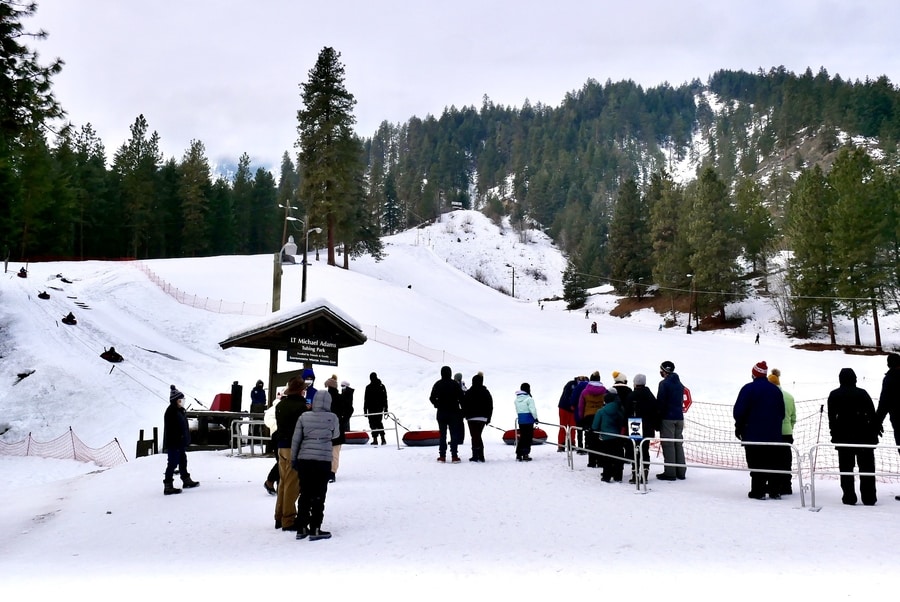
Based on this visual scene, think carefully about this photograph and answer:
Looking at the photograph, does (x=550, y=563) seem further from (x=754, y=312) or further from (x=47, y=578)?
(x=754, y=312)

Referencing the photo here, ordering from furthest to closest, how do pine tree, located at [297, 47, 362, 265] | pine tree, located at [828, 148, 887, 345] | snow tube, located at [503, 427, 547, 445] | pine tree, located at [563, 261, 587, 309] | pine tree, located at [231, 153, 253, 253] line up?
pine tree, located at [231, 153, 253, 253] < pine tree, located at [563, 261, 587, 309] < pine tree, located at [297, 47, 362, 265] < pine tree, located at [828, 148, 887, 345] < snow tube, located at [503, 427, 547, 445]

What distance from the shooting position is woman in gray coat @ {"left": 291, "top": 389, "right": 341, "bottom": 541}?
7.22m

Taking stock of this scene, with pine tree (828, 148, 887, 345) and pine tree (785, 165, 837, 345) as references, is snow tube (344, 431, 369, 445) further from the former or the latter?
pine tree (785, 165, 837, 345)

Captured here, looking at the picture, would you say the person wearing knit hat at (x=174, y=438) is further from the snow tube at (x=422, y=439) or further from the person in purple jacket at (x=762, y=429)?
the person in purple jacket at (x=762, y=429)

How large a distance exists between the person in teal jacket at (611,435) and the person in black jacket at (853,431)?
10.0ft

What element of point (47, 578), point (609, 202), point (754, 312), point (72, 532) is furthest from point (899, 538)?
point (609, 202)

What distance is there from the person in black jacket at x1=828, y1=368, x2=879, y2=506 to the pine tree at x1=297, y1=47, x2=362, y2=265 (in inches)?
1763

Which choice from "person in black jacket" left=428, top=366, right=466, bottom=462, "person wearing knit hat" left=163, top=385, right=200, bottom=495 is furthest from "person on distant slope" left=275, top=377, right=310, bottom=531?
"person in black jacket" left=428, top=366, right=466, bottom=462

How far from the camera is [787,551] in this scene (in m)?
6.12

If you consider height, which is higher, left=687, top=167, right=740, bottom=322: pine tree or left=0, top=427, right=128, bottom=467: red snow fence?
left=687, top=167, right=740, bottom=322: pine tree

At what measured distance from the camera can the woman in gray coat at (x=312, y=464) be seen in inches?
284

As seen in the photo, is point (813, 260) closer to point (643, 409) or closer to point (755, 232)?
point (755, 232)

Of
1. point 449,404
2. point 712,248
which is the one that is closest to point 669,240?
point 712,248

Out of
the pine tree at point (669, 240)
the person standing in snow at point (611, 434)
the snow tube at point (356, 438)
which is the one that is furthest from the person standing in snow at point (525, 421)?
the pine tree at point (669, 240)
